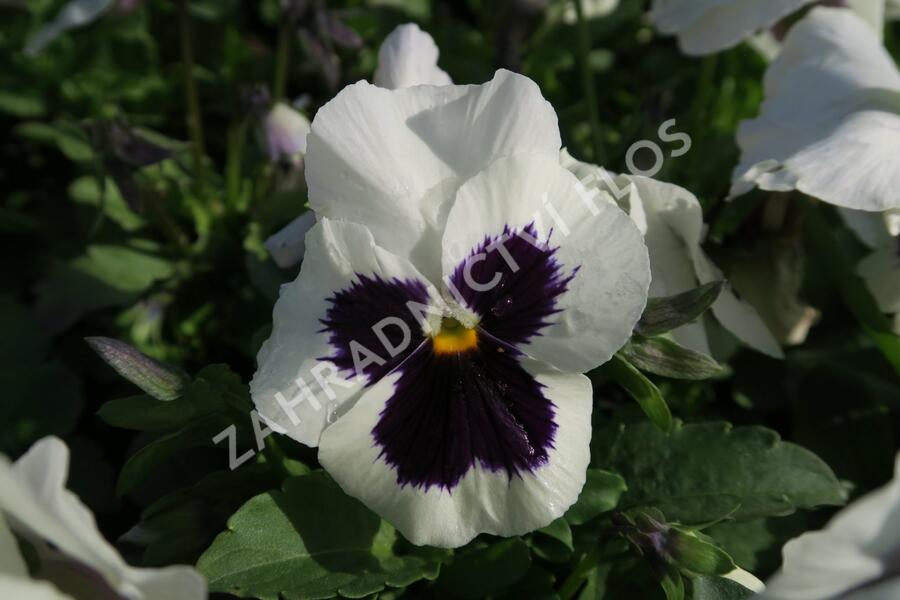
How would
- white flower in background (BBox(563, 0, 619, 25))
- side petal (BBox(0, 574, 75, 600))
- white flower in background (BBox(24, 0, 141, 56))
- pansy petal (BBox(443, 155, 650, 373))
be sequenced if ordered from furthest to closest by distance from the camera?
1. white flower in background (BBox(563, 0, 619, 25))
2. white flower in background (BBox(24, 0, 141, 56))
3. pansy petal (BBox(443, 155, 650, 373))
4. side petal (BBox(0, 574, 75, 600))

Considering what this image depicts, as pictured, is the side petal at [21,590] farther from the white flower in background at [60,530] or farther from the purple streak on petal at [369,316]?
the purple streak on petal at [369,316]

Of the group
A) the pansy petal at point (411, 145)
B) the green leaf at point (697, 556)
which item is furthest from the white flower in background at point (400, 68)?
the green leaf at point (697, 556)

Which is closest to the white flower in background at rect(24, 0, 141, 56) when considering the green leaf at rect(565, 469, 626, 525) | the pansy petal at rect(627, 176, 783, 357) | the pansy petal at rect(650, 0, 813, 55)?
the pansy petal at rect(650, 0, 813, 55)

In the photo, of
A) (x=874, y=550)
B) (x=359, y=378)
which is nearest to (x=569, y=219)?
(x=359, y=378)

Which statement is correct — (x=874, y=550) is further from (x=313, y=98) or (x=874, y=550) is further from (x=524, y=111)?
(x=313, y=98)

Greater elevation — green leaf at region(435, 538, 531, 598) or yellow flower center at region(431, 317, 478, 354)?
yellow flower center at region(431, 317, 478, 354)

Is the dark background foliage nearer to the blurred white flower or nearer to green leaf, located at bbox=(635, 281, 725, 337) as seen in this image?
the blurred white flower

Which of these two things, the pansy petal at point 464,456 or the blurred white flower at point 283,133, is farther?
the blurred white flower at point 283,133
